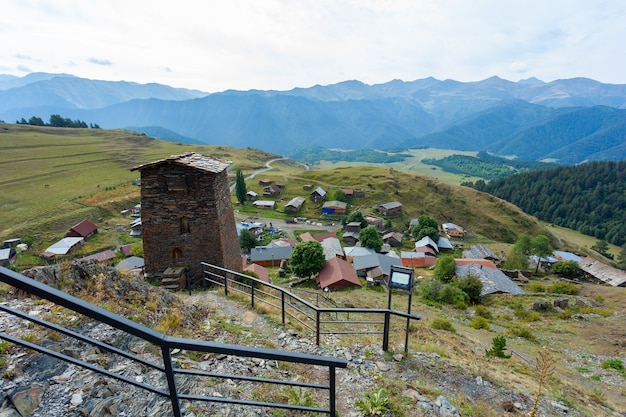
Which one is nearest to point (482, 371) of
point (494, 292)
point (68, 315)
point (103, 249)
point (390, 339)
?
point (390, 339)

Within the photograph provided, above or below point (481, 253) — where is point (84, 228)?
above

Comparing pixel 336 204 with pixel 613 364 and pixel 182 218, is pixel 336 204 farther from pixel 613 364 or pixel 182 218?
pixel 182 218

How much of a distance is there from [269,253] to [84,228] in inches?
1401

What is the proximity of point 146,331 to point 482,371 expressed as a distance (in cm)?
976

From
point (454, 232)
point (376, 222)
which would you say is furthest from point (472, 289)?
point (454, 232)

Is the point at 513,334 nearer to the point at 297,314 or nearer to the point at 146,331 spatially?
the point at 297,314

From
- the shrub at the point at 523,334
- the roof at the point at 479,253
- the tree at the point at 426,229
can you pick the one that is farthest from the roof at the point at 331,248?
the shrub at the point at 523,334

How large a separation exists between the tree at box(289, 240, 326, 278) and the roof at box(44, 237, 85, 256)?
39.3 m

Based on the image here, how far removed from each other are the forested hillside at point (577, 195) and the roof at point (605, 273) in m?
74.5

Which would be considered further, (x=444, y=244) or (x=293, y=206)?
(x=293, y=206)

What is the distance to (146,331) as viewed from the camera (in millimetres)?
2619

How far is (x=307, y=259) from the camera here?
1610 inches

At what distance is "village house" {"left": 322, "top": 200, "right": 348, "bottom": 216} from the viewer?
8856cm

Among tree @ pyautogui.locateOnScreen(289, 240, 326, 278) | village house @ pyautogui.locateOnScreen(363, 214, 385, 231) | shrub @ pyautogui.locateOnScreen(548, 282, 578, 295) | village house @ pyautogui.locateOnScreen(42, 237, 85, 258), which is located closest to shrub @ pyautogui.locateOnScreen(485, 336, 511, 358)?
tree @ pyautogui.locateOnScreen(289, 240, 326, 278)
